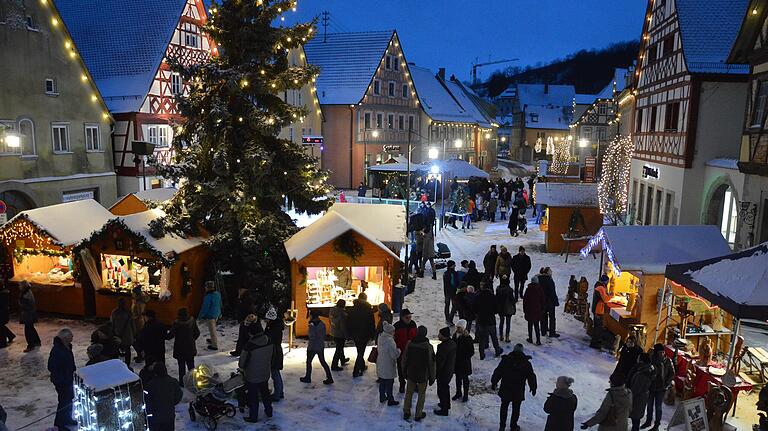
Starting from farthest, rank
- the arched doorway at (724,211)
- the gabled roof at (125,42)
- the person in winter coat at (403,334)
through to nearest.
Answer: the gabled roof at (125,42) → the arched doorway at (724,211) → the person in winter coat at (403,334)

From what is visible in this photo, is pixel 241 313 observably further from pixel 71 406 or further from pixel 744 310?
pixel 744 310

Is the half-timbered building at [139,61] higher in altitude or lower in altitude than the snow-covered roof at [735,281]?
higher

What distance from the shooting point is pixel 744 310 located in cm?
822

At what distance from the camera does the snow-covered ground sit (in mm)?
8500

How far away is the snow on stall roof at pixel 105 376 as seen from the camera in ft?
21.4

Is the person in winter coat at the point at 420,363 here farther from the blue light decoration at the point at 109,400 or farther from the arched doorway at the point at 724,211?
the arched doorway at the point at 724,211

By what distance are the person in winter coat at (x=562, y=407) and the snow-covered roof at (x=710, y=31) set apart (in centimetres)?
1448

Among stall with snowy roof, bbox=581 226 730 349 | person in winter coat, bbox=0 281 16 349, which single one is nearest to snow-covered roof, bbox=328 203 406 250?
stall with snowy roof, bbox=581 226 730 349

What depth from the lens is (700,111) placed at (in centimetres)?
1780

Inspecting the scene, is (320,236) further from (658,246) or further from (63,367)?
(658,246)

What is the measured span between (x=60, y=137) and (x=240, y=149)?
10.7 metres

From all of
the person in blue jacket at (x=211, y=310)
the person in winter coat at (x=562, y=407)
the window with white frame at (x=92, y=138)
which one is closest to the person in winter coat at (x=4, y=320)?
the person in blue jacket at (x=211, y=310)

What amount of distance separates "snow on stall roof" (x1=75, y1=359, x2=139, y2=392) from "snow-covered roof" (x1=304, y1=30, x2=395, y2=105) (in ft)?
104

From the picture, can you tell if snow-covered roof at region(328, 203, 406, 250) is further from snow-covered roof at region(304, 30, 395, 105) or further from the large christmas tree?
snow-covered roof at region(304, 30, 395, 105)
